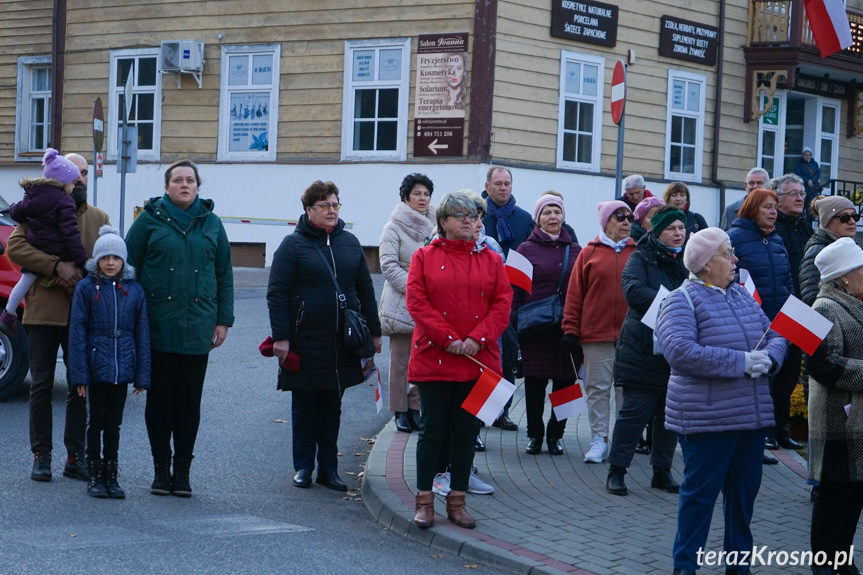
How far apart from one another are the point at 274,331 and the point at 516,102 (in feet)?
42.5

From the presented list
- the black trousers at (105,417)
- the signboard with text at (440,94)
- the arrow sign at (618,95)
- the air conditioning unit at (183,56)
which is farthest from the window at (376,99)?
the black trousers at (105,417)

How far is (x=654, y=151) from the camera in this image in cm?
2130

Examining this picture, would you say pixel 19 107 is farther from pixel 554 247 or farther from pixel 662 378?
pixel 662 378

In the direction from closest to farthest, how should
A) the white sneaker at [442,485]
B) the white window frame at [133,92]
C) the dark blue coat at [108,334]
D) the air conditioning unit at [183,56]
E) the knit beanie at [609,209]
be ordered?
the dark blue coat at [108,334], the white sneaker at [442,485], the knit beanie at [609,209], the air conditioning unit at [183,56], the white window frame at [133,92]

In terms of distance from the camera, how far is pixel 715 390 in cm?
524

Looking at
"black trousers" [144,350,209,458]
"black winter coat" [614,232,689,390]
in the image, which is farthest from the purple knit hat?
"black winter coat" [614,232,689,390]

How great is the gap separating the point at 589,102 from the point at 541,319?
42.4 ft

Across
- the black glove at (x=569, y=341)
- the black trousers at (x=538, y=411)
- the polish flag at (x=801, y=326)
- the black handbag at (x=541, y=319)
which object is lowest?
the black trousers at (x=538, y=411)

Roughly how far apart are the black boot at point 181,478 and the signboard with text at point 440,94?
12851mm

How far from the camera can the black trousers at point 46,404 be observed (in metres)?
7.10

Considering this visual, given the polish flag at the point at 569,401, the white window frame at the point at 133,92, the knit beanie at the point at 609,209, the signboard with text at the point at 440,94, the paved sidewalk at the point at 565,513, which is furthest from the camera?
the white window frame at the point at 133,92

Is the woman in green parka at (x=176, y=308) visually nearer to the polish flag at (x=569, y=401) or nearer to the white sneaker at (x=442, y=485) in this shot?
the white sneaker at (x=442, y=485)

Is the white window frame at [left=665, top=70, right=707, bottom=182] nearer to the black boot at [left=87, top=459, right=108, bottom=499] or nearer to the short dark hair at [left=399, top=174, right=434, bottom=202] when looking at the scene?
the short dark hair at [left=399, top=174, right=434, bottom=202]

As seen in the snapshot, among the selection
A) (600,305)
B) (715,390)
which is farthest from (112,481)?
(715,390)
